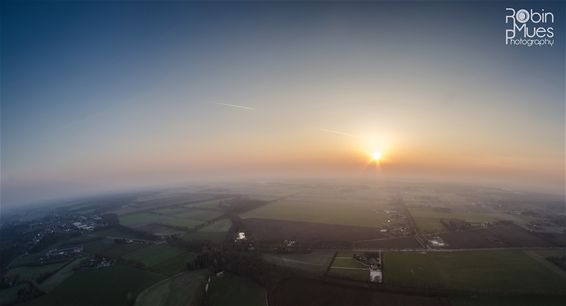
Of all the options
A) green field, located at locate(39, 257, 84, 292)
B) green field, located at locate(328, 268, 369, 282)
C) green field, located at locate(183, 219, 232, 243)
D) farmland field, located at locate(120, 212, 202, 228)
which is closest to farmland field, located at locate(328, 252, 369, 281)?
green field, located at locate(328, 268, 369, 282)

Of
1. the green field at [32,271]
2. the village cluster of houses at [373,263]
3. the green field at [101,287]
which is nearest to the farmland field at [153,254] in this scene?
the green field at [101,287]

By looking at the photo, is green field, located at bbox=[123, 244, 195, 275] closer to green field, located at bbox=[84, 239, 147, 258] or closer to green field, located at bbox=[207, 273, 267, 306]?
green field, located at bbox=[84, 239, 147, 258]

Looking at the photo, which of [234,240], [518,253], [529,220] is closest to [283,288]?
[234,240]

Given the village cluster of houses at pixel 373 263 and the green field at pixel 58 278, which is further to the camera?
the green field at pixel 58 278

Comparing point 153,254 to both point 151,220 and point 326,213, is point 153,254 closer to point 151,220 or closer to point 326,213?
point 151,220

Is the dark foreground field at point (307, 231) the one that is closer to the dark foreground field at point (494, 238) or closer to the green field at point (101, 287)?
the dark foreground field at point (494, 238)

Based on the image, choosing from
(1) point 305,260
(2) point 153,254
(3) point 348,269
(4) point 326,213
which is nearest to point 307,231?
(1) point 305,260

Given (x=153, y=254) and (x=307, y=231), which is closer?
(x=153, y=254)
